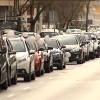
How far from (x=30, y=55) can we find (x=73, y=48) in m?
11.1

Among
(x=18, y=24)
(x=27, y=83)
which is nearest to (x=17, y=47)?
(x=27, y=83)

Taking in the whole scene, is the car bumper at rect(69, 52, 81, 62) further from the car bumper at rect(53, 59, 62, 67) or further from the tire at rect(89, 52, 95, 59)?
the tire at rect(89, 52, 95, 59)

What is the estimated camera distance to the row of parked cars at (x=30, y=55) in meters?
16.6

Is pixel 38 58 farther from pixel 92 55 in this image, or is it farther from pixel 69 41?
pixel 92 55

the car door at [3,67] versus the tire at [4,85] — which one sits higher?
the car door at [3,67]

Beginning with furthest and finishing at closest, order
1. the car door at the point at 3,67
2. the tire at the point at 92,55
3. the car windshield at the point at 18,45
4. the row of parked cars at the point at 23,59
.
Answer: the tire at the point at 92,55 → the car windshield at the point at 18,45 → the row of parked cars at the point at 23,59 → the car door at the point at 3,67

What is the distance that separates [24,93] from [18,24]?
3655 centimetres

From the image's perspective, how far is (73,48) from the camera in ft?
101

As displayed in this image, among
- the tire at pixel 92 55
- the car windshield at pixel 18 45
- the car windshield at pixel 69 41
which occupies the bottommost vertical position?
the tire at pixel 92 55

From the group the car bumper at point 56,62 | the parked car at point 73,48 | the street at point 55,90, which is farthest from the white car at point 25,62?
the parked car at point 73,48

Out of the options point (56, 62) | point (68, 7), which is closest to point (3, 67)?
point (56, 62)

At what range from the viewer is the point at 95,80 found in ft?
65.8

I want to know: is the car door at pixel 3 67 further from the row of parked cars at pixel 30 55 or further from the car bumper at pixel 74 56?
the car bumper at pixel 74 56

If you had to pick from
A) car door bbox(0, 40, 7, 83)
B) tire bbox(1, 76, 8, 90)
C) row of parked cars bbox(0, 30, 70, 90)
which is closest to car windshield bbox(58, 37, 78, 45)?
row of parked cars bbox(0, 30, 70, 90)
